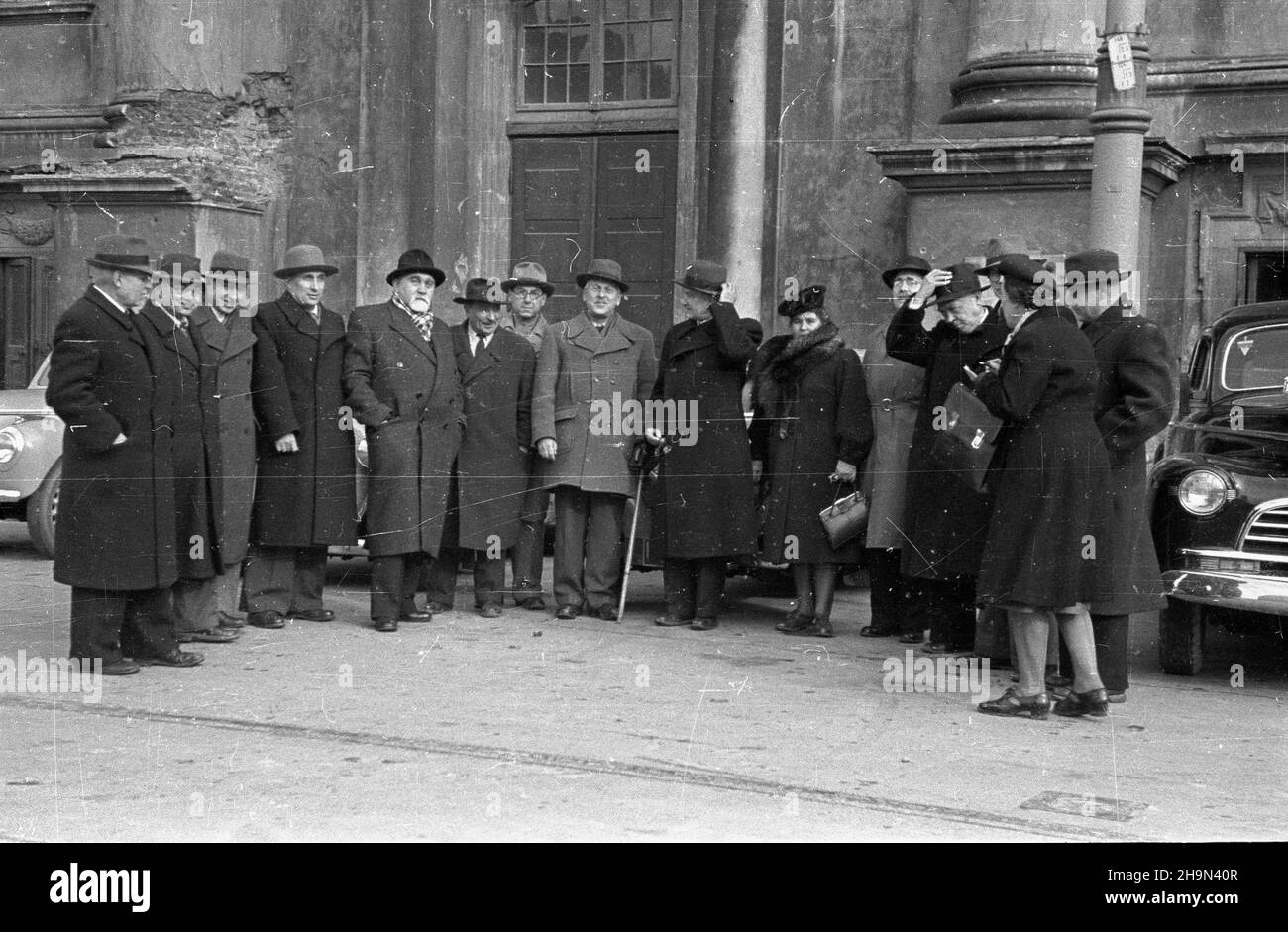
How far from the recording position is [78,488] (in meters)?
8.21

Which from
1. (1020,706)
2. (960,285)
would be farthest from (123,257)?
(1020,706)

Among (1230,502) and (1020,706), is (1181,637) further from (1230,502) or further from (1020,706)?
(1020,706)

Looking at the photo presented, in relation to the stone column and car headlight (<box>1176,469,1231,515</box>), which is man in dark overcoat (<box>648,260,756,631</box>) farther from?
the stone column

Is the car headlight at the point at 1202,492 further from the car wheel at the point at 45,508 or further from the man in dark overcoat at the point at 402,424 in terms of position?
the car wheel at the point at 45,508

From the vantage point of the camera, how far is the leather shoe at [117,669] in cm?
829

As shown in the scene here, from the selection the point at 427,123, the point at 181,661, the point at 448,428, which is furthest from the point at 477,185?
the point at 181,661

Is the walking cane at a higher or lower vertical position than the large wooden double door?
lower

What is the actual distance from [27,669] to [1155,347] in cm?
572

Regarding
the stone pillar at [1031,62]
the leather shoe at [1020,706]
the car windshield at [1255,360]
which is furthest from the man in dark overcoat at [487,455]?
the stone pillar at [1031,62]

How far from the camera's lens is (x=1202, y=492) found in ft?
27.8

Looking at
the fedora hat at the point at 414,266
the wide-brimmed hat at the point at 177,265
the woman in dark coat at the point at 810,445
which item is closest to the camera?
the wide-brimmed hat at the point at 177,265

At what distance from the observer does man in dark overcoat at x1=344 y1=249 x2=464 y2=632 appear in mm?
9797

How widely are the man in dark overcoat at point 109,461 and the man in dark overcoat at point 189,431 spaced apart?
173 mm

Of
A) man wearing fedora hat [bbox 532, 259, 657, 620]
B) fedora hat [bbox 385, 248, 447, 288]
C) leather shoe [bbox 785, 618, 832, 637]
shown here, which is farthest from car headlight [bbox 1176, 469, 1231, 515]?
fedora hat [bbox 385, 248, 447, 288]
